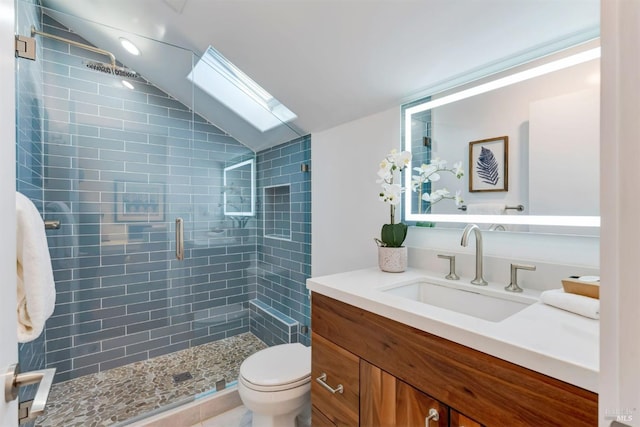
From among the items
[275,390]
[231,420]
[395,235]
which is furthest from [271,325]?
[395,235]

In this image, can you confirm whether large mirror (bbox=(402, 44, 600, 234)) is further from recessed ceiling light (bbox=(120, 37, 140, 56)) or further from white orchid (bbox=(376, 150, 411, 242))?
recessed ceiling light (bbox=(120, 37, 140, 56))

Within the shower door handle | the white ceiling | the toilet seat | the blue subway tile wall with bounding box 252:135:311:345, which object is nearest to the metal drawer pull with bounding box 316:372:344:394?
the toilet seat

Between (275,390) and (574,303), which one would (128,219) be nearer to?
(275,390)

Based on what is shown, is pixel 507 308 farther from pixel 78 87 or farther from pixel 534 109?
pixel 78 87

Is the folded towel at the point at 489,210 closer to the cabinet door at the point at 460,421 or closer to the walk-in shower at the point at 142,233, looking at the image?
the cabinet door at the point at 460,421

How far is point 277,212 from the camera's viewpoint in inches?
108

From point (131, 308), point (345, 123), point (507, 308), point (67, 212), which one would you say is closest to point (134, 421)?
point (131, 308)

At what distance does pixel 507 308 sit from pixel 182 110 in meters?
2.81

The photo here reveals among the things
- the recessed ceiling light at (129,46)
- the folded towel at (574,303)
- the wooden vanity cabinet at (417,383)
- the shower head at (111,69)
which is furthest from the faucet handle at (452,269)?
the shower head at (111,69)

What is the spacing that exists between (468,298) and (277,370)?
1.02 metres

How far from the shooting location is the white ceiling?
3.55 feet

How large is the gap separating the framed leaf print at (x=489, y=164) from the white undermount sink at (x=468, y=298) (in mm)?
473

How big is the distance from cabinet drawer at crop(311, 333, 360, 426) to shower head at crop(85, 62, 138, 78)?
8.34 ft

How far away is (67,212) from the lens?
2150 millimetres
